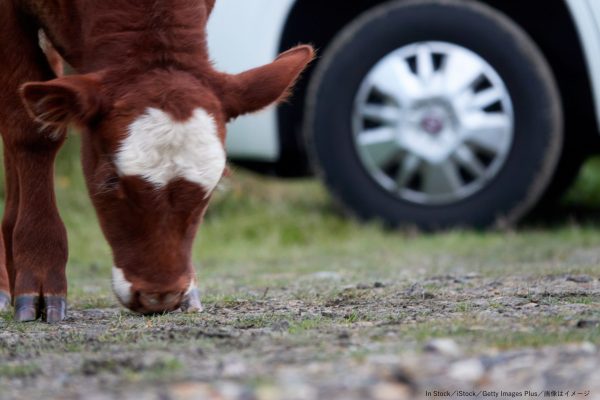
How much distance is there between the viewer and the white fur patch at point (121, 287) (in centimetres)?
386

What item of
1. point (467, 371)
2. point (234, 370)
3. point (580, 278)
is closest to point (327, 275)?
point (580, 278)

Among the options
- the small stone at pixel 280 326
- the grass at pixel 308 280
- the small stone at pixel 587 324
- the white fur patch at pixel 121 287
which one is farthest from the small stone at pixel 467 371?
the white fur patch at pixel 121 287

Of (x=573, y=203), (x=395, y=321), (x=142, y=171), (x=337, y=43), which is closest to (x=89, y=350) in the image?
(x=142, y=171)

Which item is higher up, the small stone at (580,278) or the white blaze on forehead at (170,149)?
the white blaze on forehead at (170,149)

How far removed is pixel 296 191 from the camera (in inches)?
382

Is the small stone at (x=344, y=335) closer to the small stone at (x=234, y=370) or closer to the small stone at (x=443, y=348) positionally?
the small stone at (x=443, y=348)

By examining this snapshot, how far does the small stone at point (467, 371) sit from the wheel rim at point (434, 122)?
455 cm

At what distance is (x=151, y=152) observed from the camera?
366 centimetres

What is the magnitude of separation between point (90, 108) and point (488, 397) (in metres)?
1.83

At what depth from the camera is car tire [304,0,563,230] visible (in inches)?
285

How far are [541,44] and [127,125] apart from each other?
471cm

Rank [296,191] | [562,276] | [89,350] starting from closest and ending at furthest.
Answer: [89,350] < [562,276] < [296,191]

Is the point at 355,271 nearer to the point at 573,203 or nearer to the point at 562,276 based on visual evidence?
the point at 562,276

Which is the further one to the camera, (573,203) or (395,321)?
(573,203)
